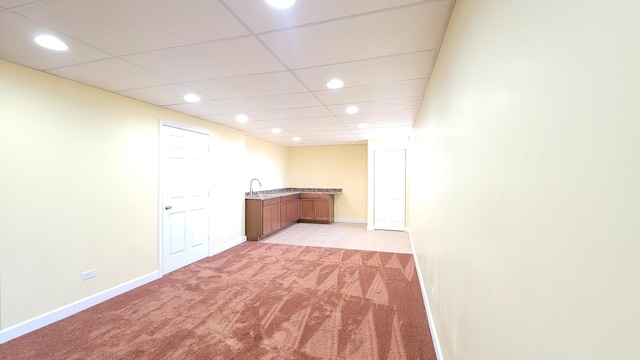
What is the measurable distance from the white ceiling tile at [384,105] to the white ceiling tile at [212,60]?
1.37 m

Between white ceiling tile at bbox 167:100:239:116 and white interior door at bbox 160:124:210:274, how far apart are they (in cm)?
33

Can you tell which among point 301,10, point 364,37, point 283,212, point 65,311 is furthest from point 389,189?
point 65,311

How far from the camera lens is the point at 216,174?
457 cm

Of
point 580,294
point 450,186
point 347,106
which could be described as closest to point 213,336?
point 450,186

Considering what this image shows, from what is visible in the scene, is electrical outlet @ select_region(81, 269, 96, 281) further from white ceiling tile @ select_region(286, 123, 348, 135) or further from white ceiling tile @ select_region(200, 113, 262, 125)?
white ceiling tile @ select_region(286, 123, 348, 135)

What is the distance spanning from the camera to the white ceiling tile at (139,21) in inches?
55.9

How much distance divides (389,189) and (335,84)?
163 inches

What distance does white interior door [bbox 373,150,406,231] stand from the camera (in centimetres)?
611

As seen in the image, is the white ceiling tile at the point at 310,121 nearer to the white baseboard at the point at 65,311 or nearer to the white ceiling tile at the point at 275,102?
the white ceiling tile at the point at 275,102

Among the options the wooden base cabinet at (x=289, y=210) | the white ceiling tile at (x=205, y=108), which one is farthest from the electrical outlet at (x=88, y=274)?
the wooden base cabinet at (x=289, y=210)

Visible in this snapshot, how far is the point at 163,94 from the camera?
9.61 feet

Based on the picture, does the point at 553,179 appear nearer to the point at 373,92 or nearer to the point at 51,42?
the point at 373,92

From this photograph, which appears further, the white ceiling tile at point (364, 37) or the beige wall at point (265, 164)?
the beige wall at point (265, 164)

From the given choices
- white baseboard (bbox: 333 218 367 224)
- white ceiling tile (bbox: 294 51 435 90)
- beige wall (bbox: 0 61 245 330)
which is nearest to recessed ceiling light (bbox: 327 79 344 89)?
white ceiling tile (bbox: 294 51 435 90)
